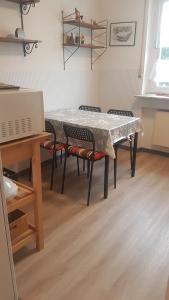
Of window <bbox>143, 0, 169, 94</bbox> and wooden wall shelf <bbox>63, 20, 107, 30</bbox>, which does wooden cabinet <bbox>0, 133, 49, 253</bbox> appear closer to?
wooden wall shelf <bbox>63, 20, 107, 30</bbox>

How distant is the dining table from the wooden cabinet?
88 cm

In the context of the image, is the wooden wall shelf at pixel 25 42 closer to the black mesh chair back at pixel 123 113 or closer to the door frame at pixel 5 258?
the black mesh chair back at pixel 123 113

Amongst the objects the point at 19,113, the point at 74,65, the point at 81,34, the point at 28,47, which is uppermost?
the point at 81,34

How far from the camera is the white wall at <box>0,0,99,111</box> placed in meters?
2.59

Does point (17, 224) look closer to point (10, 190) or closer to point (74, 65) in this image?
point (10, 190)

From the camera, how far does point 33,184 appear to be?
1667 mm

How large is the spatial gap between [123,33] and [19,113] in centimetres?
297

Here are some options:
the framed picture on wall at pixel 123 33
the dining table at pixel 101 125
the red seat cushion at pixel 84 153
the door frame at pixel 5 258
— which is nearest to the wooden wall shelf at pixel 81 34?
the framed picture on wall at pixel 123 33

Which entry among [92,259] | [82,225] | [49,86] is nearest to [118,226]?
[82,225]

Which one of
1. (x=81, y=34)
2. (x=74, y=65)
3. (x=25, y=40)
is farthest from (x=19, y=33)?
(x=81, y=34)

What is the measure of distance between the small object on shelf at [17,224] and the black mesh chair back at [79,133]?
0.95 meters

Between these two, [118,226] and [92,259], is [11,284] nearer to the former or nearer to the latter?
[92,259]

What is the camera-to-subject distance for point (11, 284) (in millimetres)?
1306

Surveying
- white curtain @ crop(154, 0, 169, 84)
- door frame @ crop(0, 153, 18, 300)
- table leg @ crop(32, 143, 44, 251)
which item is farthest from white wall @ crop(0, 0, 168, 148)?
door frame @ crop(0, 153, 18, 300)
